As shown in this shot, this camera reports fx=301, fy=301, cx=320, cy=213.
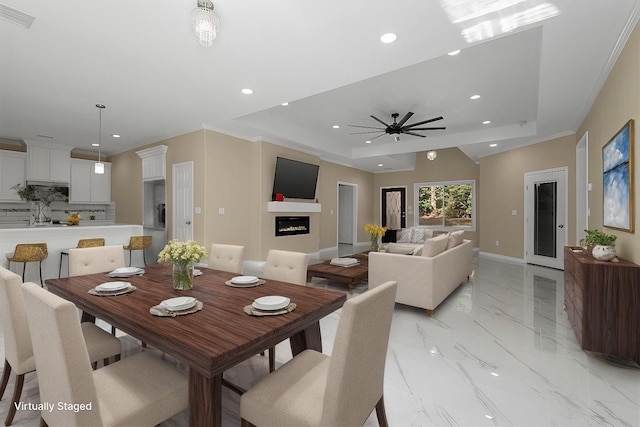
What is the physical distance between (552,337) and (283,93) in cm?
373

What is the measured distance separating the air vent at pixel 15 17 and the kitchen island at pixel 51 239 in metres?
2.96

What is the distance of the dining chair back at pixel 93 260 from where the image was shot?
2.55m

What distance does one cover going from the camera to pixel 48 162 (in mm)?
6184

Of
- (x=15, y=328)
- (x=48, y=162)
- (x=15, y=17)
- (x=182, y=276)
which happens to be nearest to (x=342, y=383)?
(x=182, y=276)

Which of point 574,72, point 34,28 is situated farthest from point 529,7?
point 34,28

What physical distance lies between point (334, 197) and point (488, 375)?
6.59 metres

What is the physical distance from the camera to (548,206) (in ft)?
19.4

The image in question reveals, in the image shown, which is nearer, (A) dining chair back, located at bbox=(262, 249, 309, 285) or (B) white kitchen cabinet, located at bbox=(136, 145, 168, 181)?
(A) dining chair back, located at bbox=(262, 249, 309, 285)

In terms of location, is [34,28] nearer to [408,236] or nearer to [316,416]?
[316,416]

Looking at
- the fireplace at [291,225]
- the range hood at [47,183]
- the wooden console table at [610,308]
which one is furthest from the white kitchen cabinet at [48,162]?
the wooden console table at [610,308]

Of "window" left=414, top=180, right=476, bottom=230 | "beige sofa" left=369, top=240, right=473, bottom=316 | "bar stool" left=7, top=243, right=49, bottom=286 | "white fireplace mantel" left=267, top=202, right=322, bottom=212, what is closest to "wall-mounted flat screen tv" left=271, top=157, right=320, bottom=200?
"white fireplace mantel" left=267, top=202, right=322, bottom=212

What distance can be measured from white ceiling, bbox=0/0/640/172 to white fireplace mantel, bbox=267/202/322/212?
1331mm

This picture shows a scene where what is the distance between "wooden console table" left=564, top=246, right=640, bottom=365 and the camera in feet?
7.13

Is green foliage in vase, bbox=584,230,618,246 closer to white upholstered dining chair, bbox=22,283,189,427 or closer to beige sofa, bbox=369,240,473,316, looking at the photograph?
beige sofa, bbox=369,240,473,316
